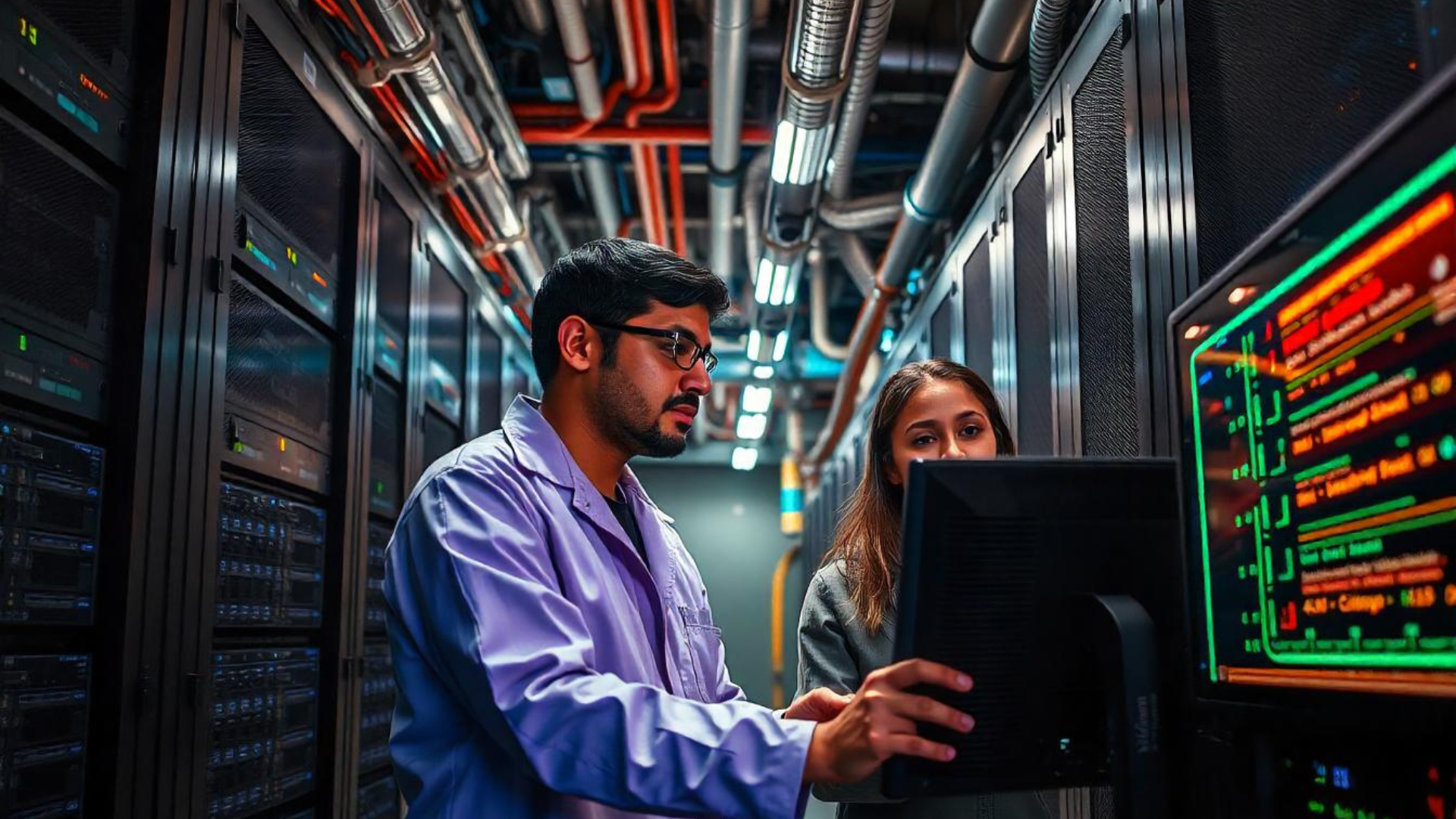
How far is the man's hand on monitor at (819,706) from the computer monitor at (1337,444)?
512 millimetres

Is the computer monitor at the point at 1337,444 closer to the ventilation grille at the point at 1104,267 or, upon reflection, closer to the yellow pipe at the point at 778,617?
the ventilation grille at the point at 1104,267

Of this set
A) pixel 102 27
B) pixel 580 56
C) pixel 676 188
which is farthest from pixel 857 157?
pixel 102 27

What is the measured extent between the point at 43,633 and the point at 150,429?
0.38 meters

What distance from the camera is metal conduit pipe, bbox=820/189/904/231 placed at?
4758mm

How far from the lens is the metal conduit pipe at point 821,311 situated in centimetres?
679

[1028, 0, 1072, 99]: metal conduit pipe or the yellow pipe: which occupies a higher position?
[1028, 0, 1072, 99]: metal conduit pipe

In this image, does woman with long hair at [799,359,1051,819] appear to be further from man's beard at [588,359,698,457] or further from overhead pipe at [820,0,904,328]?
overhead pipe at [820,0,904,328]

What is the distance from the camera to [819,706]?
1.58 m

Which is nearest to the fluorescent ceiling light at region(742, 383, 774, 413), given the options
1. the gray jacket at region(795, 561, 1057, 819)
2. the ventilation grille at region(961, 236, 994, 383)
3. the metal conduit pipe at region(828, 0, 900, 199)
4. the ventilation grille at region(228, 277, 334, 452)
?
the metal conduit pipe at region(828, 0, 900, 199)

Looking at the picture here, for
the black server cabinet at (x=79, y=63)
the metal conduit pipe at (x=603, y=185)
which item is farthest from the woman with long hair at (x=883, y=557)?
the metal conduit pipe at (x=603, y=185)

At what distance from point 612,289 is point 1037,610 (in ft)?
2.66

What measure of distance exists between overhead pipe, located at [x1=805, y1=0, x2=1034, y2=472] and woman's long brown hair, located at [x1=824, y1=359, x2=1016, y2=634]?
127cm

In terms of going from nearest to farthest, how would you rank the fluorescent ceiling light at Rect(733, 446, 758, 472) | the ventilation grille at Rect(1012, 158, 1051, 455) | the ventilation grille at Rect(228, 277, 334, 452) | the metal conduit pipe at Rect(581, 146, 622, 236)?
the ventilation grille at Rect(228, 277, 334, 452) → the ventilation grille at Rect(1012, 158, 1051, 455) → the metal conduit pipe at Rect(581, 146, 622, 236) → the fluorescent ceiling light at Rect(733, 446, 758, 472)

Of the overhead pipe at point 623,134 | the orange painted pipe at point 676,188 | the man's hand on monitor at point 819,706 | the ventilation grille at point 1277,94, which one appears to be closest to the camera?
the ventilation grille at point 1277,94
